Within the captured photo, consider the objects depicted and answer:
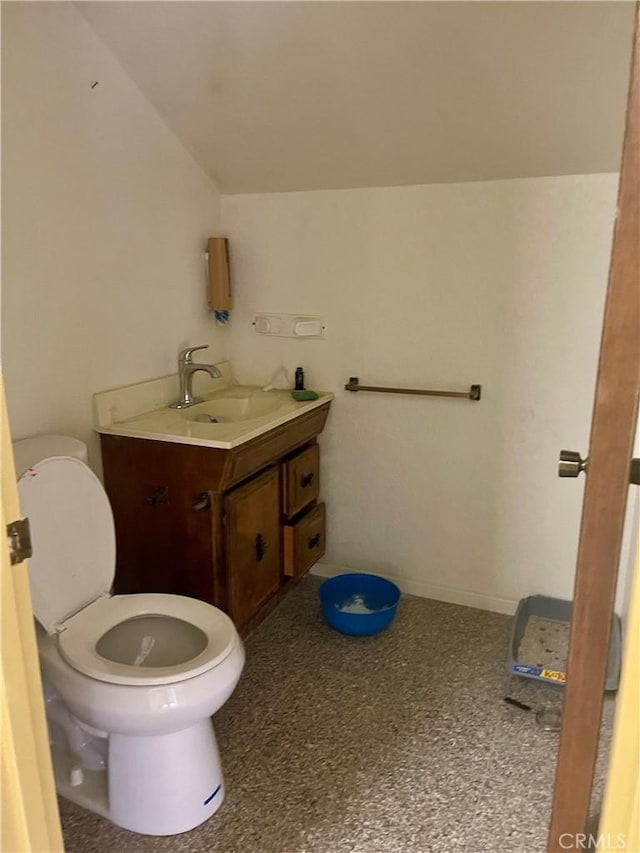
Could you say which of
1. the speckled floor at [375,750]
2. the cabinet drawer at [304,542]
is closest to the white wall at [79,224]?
the cabinet drawer at [304,542]

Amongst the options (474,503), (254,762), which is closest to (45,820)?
(254,762)

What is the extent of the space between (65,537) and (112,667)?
37 cm

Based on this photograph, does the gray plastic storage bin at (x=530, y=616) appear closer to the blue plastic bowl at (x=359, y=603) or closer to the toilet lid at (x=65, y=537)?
the blue plastic bowl at (x=359, y=603)

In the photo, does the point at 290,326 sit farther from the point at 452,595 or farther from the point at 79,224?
the point at 452,595

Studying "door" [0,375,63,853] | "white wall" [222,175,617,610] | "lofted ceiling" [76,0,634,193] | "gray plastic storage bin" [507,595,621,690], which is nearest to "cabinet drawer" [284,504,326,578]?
"white wall" [222,175,617,610]

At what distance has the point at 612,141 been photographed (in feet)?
6.61

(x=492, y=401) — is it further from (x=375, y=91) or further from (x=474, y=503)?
(x=375, y=91)

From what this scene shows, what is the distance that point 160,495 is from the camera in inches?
83.1

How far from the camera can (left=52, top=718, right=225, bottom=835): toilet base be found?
160 centimetres

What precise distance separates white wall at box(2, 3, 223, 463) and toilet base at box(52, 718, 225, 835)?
92 cm

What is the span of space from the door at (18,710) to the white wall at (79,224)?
918 mm

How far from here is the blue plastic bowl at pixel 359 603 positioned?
7.84ft

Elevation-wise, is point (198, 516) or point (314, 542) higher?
point (198, 516)

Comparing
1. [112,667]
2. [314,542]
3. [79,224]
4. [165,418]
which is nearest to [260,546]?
[314,542]
